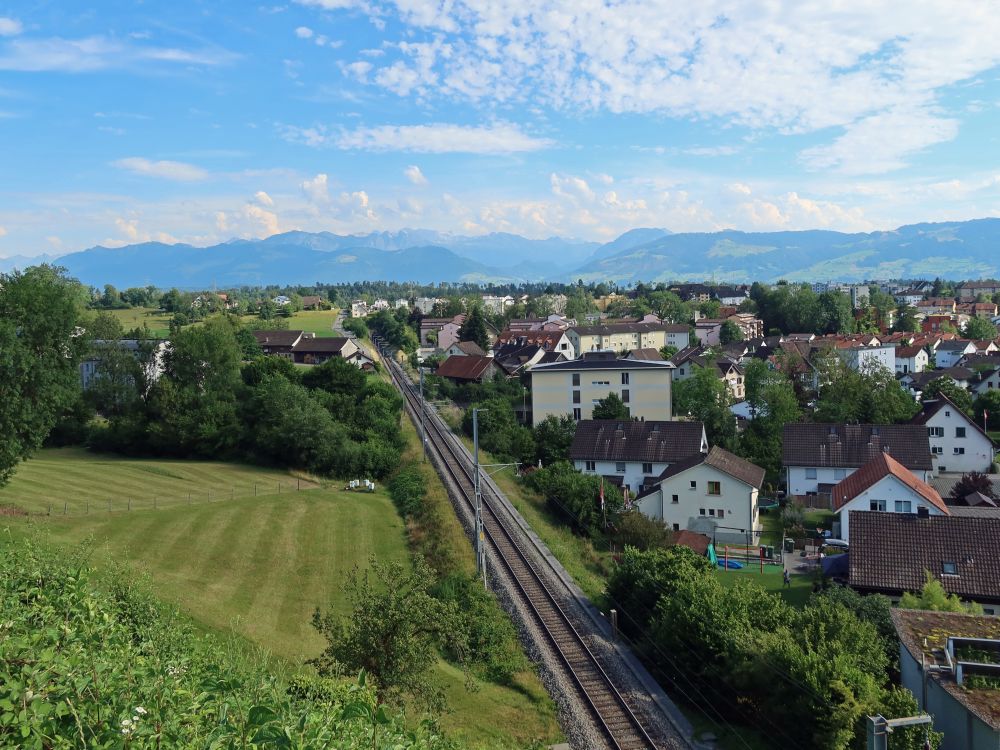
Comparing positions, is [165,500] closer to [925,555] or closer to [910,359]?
[925,555]

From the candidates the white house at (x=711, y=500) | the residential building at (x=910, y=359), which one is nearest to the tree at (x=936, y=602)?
the white house at (x=711, y=500)

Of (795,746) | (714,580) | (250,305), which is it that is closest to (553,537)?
(714,580)

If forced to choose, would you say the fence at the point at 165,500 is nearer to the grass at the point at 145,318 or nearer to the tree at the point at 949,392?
the tree at the point at 949,392

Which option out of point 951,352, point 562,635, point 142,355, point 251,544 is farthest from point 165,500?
point 951,352

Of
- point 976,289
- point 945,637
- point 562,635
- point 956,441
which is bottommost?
point 562,635

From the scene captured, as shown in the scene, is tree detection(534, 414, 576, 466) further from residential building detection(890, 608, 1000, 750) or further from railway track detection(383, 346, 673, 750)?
residential building detection(890, 608, 1000, 750)

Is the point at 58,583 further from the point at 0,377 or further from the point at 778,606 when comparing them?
the point at 0,377
